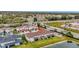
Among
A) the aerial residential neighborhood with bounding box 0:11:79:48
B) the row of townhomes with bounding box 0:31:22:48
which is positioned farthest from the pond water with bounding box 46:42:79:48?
the row of townhomes with bounding box 0:31:22:48

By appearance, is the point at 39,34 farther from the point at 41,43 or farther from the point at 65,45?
the point at 65,45

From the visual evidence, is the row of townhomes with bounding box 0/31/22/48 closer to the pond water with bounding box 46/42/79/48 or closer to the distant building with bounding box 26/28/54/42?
the distant building with bounding box 26/28/54/42

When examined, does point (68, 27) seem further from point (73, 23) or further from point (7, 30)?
point (7, 30)

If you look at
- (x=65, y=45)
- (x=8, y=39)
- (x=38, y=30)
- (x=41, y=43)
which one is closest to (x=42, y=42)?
(x=41, y=43)

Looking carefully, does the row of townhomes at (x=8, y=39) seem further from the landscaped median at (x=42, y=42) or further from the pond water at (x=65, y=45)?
the pond water at (x=65, y=45)
